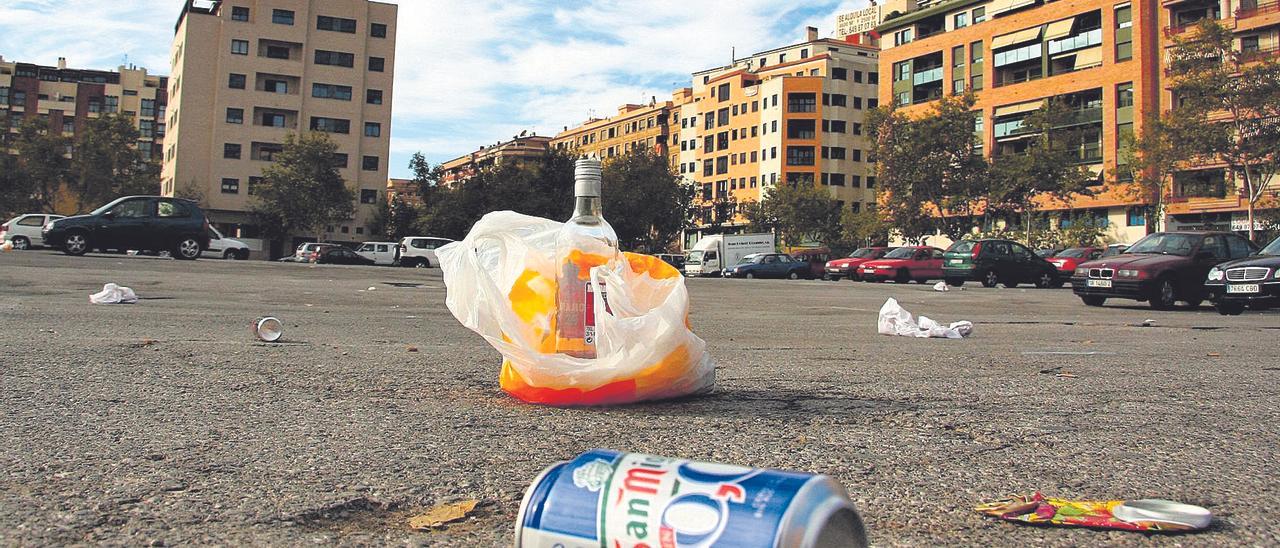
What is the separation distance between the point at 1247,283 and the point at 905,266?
62.7 feet

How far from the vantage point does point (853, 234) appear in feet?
191

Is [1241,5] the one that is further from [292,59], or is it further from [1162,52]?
[292,59]

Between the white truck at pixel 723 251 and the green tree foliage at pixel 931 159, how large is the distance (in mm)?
6833

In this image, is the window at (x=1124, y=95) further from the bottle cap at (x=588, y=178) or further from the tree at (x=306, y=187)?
the bottle cap at (x=588, y=178)

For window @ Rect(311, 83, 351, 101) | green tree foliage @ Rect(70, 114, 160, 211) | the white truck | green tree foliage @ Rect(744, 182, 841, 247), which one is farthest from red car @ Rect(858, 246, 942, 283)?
green tree foliage @ Rect(70, 114, 160, 211)

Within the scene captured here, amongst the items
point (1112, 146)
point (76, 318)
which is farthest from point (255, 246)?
point (76, 318)

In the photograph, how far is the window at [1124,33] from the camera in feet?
164

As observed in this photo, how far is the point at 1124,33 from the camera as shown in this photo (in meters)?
50.3

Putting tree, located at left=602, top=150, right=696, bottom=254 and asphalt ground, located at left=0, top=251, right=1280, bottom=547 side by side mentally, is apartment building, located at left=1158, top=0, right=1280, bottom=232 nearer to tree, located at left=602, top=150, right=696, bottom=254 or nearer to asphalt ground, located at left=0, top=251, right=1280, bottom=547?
tree, located at left=602, top=150, right=696, bottom=254

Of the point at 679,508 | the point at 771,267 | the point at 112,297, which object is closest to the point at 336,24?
the point at 771,267

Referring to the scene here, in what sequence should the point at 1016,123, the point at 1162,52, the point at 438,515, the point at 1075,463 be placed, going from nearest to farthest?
the point at 438,515 → the point at 1075,463 → the point at 1162,52 → the point at 1016,123

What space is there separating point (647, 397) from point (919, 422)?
0.97m

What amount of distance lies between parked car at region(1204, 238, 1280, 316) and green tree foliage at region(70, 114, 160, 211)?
2405 inches

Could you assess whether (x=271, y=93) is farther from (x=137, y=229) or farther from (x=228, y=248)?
(x=137, y=229)
